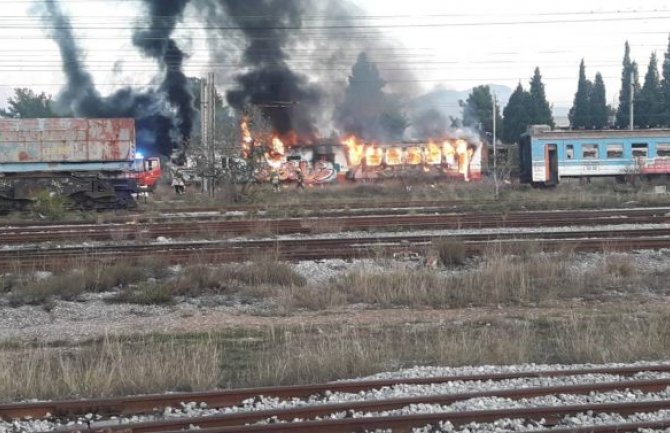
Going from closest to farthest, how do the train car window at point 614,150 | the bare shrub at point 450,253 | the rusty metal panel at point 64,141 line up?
the bare shrub at point 450,253, the rusty metal panel at point 64,141, the train car window at point 614,150

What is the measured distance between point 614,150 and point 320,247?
1068 inches

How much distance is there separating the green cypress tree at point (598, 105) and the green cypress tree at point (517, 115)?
931 centimetres

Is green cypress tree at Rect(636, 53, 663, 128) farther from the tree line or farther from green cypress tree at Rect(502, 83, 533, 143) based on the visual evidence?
green cypress tree at Rect(502, 83, 533, 143)

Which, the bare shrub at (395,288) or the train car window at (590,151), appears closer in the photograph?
the bare shrub at (395,288)

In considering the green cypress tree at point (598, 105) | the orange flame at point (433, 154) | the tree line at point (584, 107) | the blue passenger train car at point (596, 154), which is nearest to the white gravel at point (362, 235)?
the blue passenger train car at point (596, 154)

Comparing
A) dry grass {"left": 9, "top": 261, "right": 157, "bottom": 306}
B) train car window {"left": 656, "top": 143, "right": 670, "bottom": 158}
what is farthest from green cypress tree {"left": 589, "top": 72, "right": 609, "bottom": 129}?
dry grass {"left": 9, "top": 261, "right": 157, "bottom": 306}

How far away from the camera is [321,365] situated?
6715mm

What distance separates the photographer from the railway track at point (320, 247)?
13492 mm

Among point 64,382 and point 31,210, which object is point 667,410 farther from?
point 31,210

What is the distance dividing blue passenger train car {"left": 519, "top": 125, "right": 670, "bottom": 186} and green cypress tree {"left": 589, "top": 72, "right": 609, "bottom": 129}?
49.3 metres

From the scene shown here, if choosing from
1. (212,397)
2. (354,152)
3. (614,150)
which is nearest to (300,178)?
(354,152)

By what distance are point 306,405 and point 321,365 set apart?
1.20 m

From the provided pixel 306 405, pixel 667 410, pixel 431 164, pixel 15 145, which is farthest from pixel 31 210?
pixel 431 164

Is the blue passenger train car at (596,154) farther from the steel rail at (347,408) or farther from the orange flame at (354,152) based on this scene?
the steel rail at (347,408)
